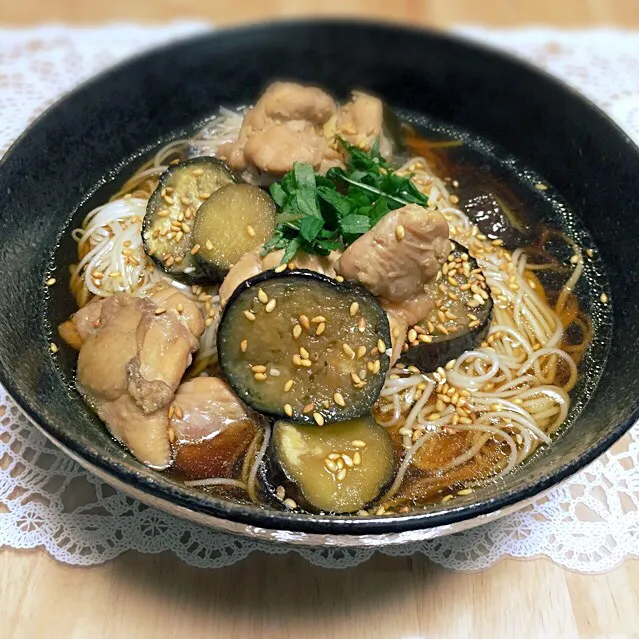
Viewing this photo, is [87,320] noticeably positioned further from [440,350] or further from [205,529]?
[440,350]

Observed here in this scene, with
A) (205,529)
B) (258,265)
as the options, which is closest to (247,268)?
(258,265)

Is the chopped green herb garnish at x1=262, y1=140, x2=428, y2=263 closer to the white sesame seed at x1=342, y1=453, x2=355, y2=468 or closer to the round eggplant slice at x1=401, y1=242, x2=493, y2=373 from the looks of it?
the round eggplant slice at x1=401, y1=242, x2=493, y2=373

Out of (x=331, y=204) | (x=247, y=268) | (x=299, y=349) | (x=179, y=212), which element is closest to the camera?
(x=299, y=349)

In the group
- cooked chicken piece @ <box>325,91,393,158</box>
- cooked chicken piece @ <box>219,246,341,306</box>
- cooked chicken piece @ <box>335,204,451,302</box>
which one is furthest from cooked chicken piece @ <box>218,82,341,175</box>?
cooked chicken piece @ <box>335,204,451,302</box>

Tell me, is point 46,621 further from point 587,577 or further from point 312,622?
point 587,577

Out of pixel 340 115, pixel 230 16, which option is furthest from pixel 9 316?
pixel 230 16

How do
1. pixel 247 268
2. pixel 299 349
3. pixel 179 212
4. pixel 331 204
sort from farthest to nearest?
pixel 179 212 → pixel 331 204 → pixel 247 268 → pixel 299 349
